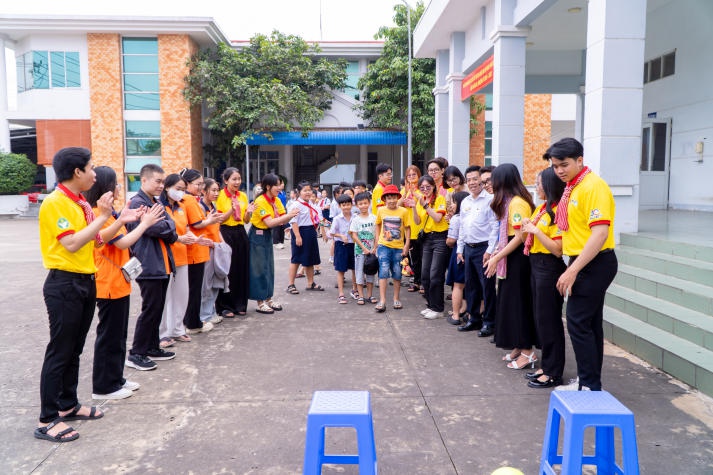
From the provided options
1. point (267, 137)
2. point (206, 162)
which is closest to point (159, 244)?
point (267, 137)

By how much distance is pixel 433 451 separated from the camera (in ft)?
10.3

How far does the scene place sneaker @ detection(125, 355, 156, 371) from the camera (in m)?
4.62

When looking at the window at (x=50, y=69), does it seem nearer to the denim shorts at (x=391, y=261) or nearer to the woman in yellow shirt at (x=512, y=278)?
the denim shorts at (x=391, y=261)

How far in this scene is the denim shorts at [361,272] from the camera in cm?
717

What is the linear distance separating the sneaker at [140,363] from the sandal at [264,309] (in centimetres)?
207

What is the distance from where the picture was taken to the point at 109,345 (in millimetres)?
3957

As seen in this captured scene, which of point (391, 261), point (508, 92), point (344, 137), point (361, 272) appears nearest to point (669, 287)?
point (391, 261)

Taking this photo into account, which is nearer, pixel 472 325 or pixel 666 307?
pixel 666 307

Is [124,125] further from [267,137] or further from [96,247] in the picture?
[96,247]

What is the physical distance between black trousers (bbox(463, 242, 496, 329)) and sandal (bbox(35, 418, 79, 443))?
3.80 m

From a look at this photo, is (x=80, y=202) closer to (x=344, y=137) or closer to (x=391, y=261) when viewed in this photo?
(x=391, y=261)

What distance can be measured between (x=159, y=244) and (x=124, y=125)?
67.6ft

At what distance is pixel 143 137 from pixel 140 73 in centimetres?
267

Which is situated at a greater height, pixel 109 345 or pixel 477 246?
pixel 477 246
